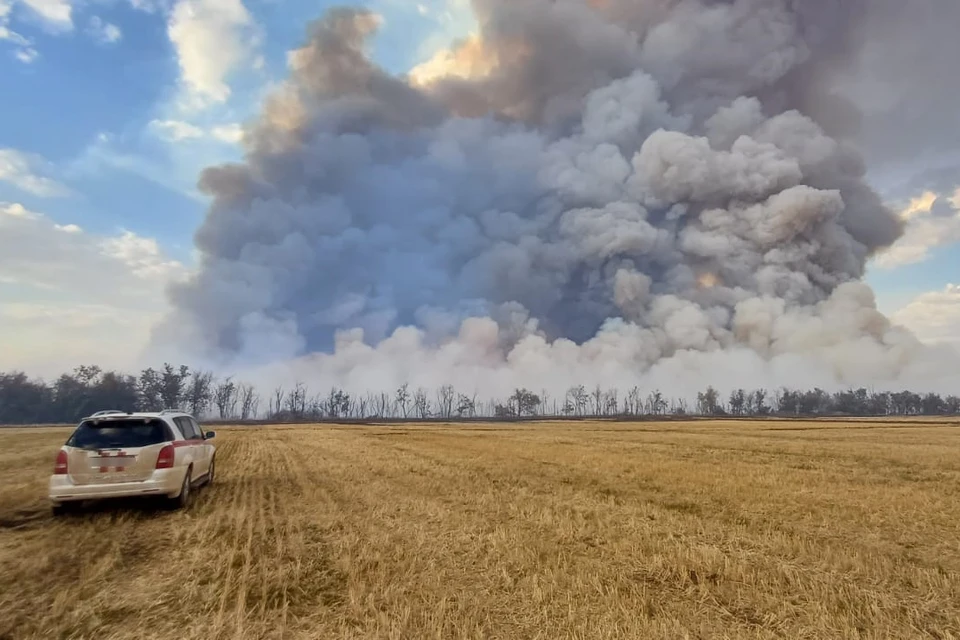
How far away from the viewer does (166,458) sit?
11062 mm

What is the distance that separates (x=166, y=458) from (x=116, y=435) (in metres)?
1.07

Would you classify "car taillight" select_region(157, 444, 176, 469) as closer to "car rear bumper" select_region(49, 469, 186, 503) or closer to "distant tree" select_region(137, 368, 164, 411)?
"car rear bumper" select_region(49, 469, 186, 503)

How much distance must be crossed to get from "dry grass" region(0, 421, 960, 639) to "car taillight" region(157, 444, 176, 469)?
1.07m

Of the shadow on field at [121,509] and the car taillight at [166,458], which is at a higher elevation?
the car taillight at [166,458]

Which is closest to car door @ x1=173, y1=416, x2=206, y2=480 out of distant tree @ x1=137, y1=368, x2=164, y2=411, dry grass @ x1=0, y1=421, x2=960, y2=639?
dry grass @ x1=0, y1=421, x2=960, y2=639

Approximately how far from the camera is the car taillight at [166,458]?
11.0 meters

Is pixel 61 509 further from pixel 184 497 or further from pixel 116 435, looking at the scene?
pixel 184 497

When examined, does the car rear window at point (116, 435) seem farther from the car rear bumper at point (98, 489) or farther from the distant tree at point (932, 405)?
the distant tree at point (932, 405)

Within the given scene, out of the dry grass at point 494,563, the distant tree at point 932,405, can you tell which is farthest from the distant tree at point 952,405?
the dry grass at point 494,563

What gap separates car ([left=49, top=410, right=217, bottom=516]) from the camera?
10.6 meters

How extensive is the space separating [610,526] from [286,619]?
6.19 meters

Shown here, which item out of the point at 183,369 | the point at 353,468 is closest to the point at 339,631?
the point at 353,468

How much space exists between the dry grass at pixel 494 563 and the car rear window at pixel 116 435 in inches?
60.2

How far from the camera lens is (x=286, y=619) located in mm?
5688
